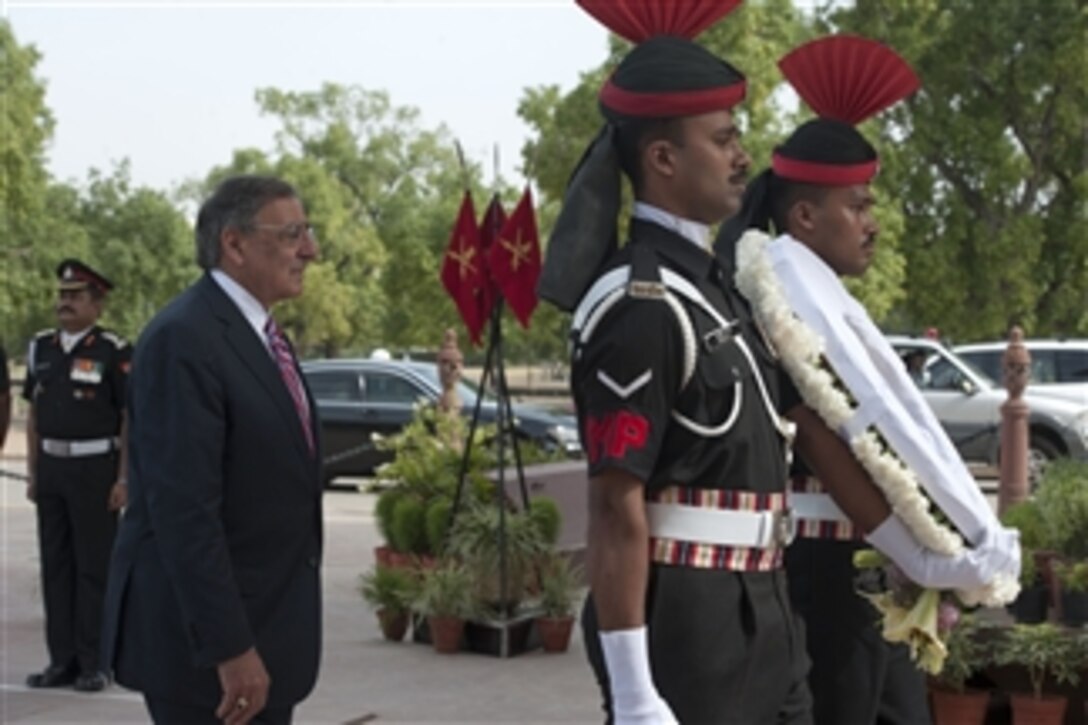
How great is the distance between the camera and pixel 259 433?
407 centimetres

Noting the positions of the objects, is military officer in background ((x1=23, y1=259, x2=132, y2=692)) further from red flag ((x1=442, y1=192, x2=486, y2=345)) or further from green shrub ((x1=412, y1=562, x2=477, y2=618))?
red flag ((x1=442, y1=192, x2=486, y2=345))

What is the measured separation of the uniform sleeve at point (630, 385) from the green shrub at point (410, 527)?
6536mm

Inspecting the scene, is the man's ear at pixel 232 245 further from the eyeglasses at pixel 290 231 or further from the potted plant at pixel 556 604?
the potted plant at pixel 556 604

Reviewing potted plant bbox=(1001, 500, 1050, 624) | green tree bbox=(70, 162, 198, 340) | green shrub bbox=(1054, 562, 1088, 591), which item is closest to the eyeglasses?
potted plant bbox=(1001, 500, 1050, 624)

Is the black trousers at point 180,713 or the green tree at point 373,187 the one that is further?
the green tree at point 373,187

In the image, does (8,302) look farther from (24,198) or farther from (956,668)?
(956,668)

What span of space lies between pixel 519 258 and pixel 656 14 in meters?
5.68

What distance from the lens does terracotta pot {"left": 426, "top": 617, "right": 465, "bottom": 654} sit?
9.18 m

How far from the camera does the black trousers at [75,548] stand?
8.30 m

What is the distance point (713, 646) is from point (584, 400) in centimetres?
50

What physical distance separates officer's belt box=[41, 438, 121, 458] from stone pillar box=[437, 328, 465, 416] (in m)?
3.31

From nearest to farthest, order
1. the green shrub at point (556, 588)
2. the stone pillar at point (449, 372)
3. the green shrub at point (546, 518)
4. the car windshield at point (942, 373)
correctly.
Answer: the green shrub at point (556, 588), the green shrub at point (546, 518), the stone pillar at point (449, 372), the car windshield at point (942, 373)

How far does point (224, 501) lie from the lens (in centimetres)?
405

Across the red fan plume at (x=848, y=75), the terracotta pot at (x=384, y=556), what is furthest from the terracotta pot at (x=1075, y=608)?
the terracotta pot at (x=384, y=556)
